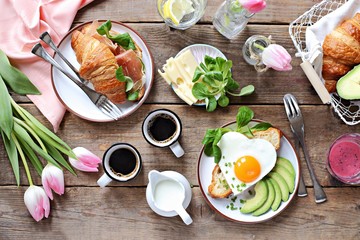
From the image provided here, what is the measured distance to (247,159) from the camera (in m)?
1.71

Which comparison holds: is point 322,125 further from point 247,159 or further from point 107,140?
point 107,140

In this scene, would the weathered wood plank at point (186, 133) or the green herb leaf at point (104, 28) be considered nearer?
the green herb leaf at point (104, 28)

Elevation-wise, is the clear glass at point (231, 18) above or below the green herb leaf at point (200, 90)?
above

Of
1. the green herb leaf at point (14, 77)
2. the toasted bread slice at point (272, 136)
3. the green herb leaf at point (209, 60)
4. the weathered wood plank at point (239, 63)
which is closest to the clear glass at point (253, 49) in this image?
the weathered wood plank at point (239, 63)

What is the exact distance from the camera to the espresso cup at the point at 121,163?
1719 mm

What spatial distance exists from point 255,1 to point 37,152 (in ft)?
3.04

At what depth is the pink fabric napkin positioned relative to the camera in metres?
1.79

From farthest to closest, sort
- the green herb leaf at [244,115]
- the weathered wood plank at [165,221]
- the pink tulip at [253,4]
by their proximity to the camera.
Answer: the weathered wood plank at [165,221] < the green herb leaf at [244,115] < the pink tulip at [253,4]

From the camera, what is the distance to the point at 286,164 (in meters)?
1.76

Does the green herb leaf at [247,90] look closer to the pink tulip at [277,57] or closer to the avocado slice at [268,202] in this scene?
the pink tulip at [277,57]

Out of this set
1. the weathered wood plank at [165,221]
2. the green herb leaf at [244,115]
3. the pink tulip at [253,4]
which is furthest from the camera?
the weathered wood plank at [165,221]

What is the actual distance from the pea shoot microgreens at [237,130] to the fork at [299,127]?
0.12 m

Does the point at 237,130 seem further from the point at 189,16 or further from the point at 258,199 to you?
the point at 189,16

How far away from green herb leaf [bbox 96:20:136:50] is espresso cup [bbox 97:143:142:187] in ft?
1.14
